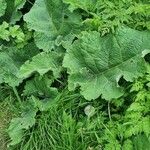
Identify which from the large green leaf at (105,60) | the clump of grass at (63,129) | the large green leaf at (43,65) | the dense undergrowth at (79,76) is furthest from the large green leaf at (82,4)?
the clump of grass at (63,129)

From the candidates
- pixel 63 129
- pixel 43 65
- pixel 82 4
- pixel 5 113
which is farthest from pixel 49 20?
pixel 63 129

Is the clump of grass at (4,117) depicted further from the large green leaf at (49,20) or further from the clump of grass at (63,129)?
the large green leaf at (49,20)

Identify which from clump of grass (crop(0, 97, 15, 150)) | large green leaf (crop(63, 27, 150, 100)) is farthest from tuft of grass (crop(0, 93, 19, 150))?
large green leaf (crop(63, 27, 150, 100))

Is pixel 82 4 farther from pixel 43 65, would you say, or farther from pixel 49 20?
pixel 43 65

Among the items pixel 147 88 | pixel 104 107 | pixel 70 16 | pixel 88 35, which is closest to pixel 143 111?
pixel 147 88

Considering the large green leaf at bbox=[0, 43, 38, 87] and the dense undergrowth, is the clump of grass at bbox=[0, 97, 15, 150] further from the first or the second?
the large green leaf at bbox=[0, 43, 38, 87]

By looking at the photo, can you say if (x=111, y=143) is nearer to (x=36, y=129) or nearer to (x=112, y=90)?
(x=112, y=90)

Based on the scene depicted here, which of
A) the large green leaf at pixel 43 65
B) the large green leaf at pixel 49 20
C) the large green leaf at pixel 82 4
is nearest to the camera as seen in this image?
the large green leaf at pixel 43 65
